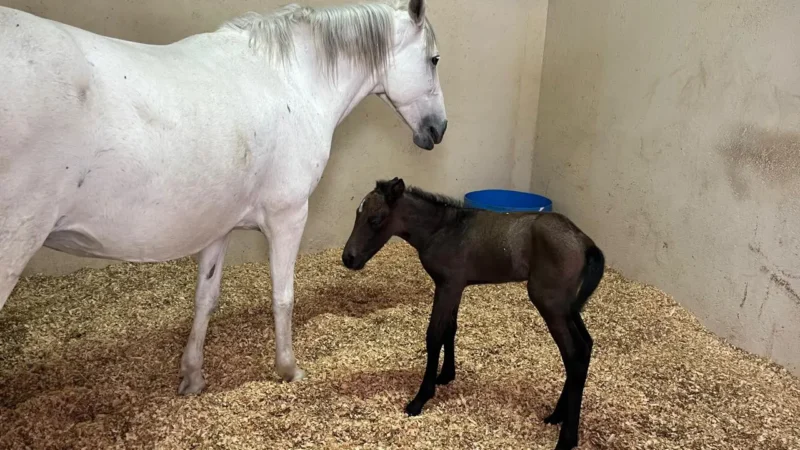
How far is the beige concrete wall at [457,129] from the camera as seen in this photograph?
12.6 ft

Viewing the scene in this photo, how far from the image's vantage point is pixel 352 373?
246 cm

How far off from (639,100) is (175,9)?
2.80 m

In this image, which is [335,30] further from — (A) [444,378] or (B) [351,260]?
(A) [444,378]

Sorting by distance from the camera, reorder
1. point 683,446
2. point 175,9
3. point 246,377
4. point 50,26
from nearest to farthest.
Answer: point 50,26
point 683,446
point 246,377
point 175,9

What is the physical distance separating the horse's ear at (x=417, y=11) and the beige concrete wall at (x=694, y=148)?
159 centimetres

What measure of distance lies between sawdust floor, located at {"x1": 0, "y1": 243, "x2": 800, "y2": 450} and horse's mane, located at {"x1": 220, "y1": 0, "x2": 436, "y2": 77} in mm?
1330

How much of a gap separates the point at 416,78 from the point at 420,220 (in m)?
0.77

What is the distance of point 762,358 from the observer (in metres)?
2.75

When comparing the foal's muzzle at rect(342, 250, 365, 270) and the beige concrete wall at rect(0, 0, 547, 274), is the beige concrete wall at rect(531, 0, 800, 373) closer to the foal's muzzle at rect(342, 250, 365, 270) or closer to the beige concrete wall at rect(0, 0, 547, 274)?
the beige concrete wall at rect(0, 0, 547, 274)

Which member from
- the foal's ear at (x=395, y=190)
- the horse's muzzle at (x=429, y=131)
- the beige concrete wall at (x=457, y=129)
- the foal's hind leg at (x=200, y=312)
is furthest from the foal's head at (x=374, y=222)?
the beige concrete wall at (x=457, y=129)

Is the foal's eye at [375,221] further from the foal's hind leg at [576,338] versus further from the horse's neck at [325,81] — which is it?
the foal's hind leg at [576,338]

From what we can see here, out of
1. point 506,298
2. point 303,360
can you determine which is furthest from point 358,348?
point 506,298

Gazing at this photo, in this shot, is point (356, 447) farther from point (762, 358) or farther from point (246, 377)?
point (762, 358)

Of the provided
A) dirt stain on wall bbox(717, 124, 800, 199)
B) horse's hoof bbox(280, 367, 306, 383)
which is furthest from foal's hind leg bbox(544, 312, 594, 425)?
dirt stain on wall bbox(717, 124, 800, 199)
